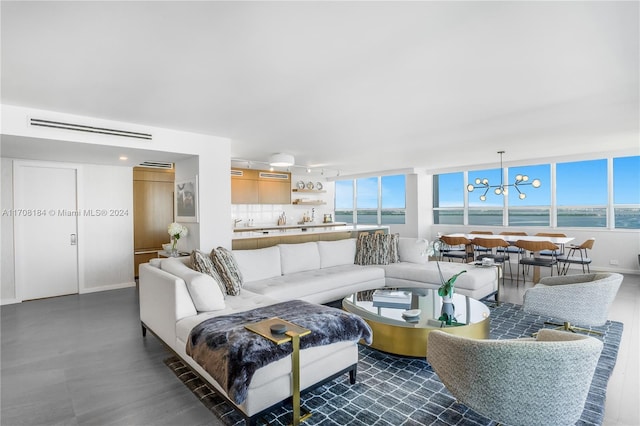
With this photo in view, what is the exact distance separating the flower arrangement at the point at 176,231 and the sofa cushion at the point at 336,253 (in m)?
2.04

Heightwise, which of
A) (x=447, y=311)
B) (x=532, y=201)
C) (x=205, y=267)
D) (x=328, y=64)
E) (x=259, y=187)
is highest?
(x=328, y=64)

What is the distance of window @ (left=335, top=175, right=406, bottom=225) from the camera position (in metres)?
10.5

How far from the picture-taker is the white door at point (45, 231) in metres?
5.14

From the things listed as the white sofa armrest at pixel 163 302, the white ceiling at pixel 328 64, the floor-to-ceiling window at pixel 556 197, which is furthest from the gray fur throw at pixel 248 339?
the floor-to-ceiling window at pixel 556 197

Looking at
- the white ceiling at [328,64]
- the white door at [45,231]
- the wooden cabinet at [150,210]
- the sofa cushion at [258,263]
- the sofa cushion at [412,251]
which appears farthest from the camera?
the wooden cabinet at [150,210]

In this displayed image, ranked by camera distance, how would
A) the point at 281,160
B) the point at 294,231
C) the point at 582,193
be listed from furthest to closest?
the point at 582,193, the point at 294,231, the point at 281,160

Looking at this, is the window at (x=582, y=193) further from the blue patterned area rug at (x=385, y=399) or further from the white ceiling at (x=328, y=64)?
the blue patterned area rug at (x=385, y=399)

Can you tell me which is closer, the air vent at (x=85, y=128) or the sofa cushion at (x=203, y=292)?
the sofa cushion at (x=203, y=292)

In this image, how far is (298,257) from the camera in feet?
15.9

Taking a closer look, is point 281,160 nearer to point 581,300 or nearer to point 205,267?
point 205,267

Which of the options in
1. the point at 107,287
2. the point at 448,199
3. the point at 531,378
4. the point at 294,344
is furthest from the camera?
the point at 448,199

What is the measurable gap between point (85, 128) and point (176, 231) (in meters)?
1.70

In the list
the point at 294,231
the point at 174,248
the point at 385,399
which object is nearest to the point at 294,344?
the point at 385,399

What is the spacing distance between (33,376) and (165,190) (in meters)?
4.70
